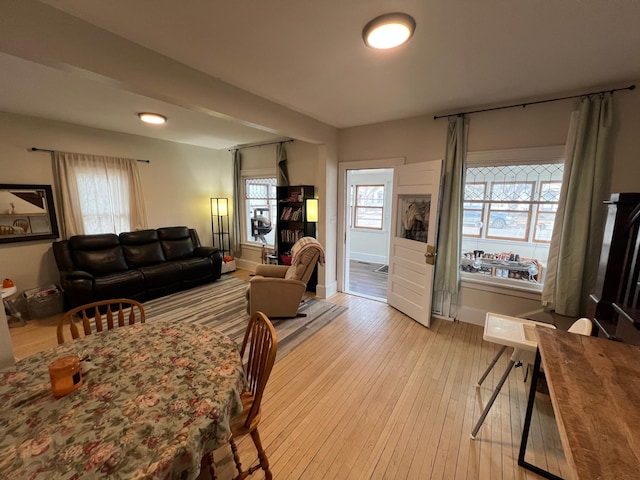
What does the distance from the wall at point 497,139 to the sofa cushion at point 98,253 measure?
3.89 metres

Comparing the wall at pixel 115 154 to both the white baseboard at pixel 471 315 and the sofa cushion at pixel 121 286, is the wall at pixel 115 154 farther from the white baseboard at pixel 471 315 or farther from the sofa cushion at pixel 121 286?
the white baseboard at pixel 471 315

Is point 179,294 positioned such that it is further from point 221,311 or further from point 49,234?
point 49,234

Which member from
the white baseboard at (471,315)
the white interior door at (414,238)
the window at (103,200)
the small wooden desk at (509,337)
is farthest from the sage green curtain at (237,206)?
the small wooden desk at (509,337)

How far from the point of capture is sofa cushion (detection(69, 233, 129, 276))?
11.9 feet

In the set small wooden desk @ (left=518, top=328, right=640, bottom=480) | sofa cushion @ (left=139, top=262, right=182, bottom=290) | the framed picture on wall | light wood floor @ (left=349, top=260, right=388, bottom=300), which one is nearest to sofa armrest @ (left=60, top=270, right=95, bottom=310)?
sofa cushion @ (left=139, top=262, right=182, bottom=290)

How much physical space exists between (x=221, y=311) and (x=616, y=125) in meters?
4.70

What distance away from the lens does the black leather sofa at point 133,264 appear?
333 cm

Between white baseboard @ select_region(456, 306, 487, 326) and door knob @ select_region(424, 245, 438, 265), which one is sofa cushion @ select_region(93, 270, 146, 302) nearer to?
door knob @ select_region(424, 245, 438, 265)

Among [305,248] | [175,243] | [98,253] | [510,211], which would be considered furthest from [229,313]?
[510,211]

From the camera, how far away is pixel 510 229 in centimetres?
310

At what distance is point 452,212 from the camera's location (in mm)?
3074

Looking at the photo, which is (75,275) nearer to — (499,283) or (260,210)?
(260,210)

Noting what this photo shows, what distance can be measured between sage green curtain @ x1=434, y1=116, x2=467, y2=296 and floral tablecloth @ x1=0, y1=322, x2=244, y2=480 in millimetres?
2776

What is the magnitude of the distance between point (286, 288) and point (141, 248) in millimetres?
2890
